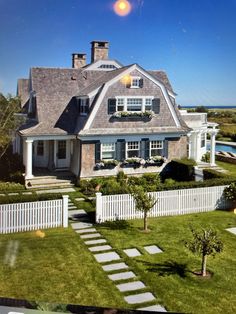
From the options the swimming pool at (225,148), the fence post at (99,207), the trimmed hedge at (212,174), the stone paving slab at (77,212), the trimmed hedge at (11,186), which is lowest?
the stone paving slab at (77,212)

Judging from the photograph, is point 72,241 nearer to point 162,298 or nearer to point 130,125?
point 162,298

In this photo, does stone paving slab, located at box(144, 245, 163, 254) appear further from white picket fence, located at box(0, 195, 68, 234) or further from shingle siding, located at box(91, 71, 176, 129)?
shingle siding, located at box(91, 71, 176, 129)

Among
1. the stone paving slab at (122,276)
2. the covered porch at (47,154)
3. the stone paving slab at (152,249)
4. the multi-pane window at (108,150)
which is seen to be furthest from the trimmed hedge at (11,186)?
the stone paving slab at (122,276)

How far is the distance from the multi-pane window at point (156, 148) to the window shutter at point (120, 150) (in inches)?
24.8

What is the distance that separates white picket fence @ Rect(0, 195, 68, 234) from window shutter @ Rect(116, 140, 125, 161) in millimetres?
2949

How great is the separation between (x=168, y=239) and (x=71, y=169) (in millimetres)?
3836

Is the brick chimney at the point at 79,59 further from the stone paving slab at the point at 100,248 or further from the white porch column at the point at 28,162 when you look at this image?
the white porch column at the point at 28,162

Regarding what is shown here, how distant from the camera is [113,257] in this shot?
3.91 metres

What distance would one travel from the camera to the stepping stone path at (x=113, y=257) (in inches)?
119

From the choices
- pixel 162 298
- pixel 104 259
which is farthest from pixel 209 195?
pixel 162 298

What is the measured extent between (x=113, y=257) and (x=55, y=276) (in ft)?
2.63

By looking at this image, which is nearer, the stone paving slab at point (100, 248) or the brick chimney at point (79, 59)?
the brick chimney at point (79, 59)

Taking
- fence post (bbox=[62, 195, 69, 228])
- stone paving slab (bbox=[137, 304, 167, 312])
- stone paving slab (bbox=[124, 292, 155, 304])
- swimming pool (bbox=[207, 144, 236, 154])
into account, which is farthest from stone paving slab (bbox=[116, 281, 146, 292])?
swimming pool (bbox=[207, 144, 236, 154])

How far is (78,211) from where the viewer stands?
18.1ft
